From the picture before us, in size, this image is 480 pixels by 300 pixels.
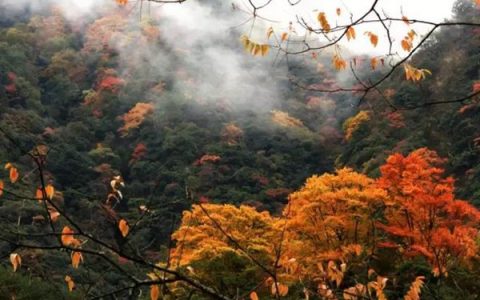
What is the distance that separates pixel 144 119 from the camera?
46875 millimetres

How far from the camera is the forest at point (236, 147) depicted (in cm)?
1686

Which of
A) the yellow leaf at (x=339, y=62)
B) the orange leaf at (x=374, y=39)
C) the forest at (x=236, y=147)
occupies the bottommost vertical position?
the forest at (x=236, y=147)

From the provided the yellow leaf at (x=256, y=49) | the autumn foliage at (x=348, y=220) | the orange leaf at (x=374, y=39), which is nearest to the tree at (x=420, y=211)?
the autumn foliage at (x=348, y=220)

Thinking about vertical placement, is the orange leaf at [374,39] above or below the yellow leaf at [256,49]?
above

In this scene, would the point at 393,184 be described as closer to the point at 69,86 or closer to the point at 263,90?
the point at 263,90

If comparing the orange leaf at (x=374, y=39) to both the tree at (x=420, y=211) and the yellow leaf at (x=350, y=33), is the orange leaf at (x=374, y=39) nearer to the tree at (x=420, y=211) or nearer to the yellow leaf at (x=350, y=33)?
the yellow leaf at (x=350, y=33)

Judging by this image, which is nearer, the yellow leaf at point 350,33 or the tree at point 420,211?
the yellow leaf at point 350,33

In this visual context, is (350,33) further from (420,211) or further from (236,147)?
(236,147)

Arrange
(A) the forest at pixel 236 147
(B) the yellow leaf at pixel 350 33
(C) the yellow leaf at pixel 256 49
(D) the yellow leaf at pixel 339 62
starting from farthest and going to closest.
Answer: (A) the forest at pixel 236 147 → (D) the yellow leaf at pixel 339 62 → (C) the yellow leaf at pixel 256 49 → (B) the yellow leaf at pixel 350 33

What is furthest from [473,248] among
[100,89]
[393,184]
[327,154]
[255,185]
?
[100,89]

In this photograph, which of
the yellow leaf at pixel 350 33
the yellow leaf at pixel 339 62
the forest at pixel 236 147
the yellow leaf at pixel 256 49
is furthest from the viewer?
the forest at pixel 236 147

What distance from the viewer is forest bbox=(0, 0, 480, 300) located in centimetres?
1686

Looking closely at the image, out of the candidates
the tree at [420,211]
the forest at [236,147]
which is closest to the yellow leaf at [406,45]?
the forest at [236,147]

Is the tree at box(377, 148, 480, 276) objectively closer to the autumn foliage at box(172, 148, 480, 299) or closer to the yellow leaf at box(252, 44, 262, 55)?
the autumn foliage at box(172, 148, 480, 299)
